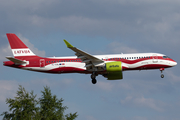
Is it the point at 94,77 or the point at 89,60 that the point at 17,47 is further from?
the point at 94,77

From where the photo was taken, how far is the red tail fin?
191ft

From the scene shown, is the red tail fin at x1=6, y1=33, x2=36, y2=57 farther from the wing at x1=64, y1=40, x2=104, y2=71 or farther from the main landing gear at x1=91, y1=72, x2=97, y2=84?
the main landing gear at x1=91, y1=72, x2=97, y2=84

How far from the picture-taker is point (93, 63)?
53.5m

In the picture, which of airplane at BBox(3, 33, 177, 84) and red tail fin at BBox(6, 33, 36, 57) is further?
red tail fin at BBox(6, 33, 36, 57)

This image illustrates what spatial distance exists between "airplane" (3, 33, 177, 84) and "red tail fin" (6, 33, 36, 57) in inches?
38.4

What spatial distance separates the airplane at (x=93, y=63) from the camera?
5272 centimetres

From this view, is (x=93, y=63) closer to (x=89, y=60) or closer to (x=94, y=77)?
(x=89, y=60)

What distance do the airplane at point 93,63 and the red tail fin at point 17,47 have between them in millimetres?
974

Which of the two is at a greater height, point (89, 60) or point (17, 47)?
point (17, 47)

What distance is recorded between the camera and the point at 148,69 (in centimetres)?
5478

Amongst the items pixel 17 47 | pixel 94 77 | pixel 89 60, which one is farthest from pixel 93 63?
pixel 17 47

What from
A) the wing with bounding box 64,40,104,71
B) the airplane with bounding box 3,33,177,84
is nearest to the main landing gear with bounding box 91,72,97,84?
the airplane with bounding box 3,33,177,84

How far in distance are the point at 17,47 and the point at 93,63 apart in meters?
15.8

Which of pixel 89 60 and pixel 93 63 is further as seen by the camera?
pixel 93 63
